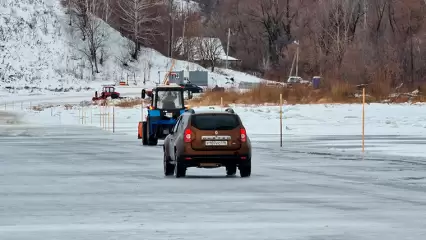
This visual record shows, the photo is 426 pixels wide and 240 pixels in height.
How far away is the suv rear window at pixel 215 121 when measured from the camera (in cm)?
2383

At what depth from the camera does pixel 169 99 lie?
43.3m

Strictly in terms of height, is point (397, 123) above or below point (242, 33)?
below

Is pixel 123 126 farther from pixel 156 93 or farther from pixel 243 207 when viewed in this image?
pixel 243 207

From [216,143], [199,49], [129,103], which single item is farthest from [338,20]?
[216,143]

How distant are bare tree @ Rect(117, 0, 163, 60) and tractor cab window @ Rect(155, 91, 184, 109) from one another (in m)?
94.3

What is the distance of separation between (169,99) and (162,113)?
0.98 metres

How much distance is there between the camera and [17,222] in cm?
1475

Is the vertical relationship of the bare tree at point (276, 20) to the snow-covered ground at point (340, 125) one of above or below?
above

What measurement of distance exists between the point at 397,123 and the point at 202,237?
43.3m

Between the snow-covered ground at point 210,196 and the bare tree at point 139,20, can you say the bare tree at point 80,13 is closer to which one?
the bare tree at point 139,20

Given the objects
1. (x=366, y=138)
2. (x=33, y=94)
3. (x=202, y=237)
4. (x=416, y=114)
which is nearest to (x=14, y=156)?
(x=366, y=138)

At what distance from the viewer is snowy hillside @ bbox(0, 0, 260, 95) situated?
128625 millimetres

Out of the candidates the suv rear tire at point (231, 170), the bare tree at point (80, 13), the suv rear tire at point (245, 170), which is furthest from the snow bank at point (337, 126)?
the bare tree at point (80, 13)

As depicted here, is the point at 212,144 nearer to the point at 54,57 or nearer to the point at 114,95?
the point at 114,95
